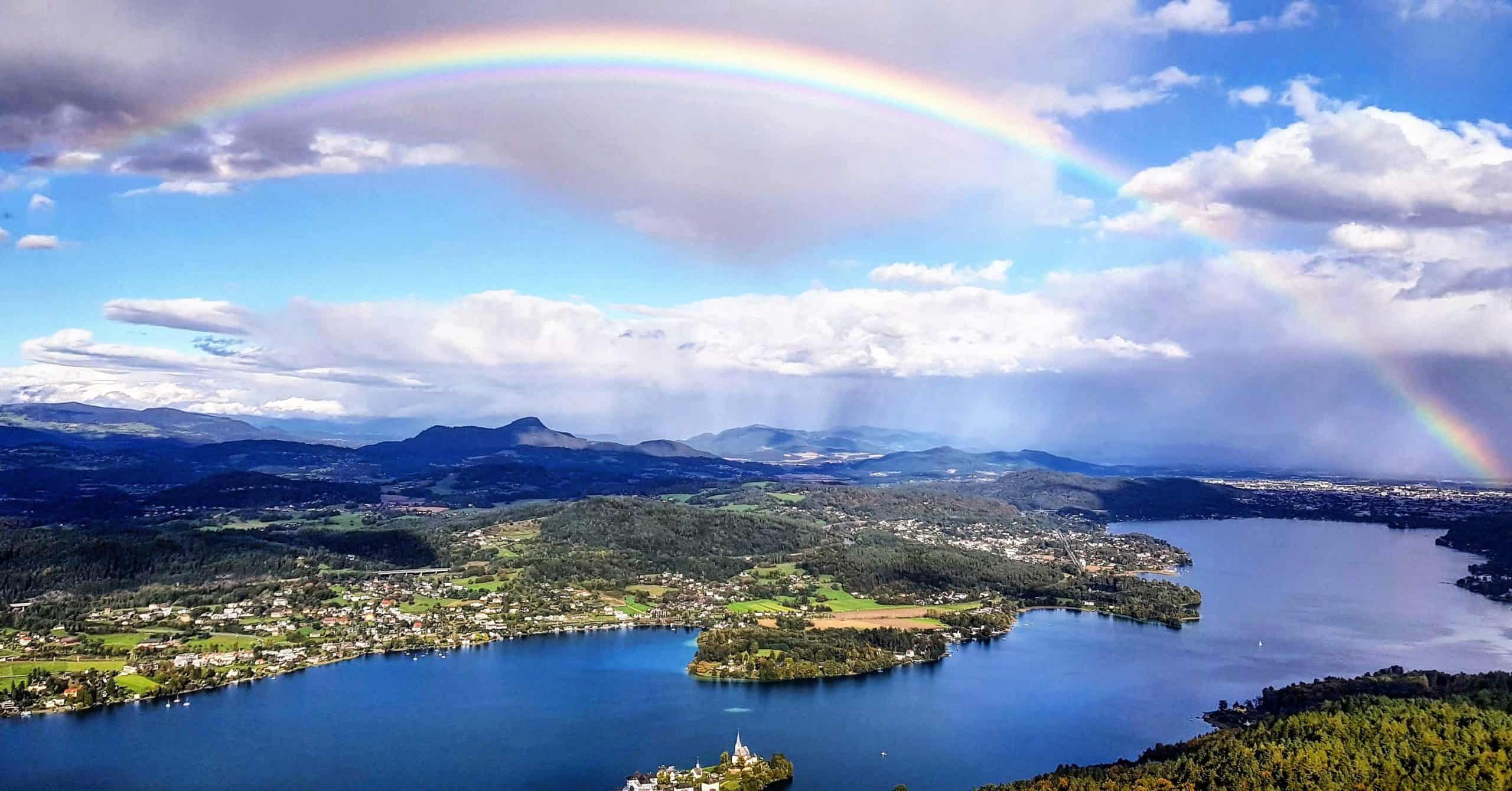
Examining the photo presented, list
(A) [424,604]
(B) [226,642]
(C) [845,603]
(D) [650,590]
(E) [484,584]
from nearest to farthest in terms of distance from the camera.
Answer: (B) [226,642] → (A) [424,604] → (C) [845,603] → (E) [484,584] → (D) [650,590]

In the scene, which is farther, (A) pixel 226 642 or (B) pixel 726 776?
(A) pixel 226 642

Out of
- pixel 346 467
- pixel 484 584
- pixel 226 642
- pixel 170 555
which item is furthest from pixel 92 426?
pixel 226 642

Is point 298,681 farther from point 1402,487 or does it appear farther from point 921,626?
point 1402,487

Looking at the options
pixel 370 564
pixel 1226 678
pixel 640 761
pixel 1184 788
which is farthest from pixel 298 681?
pixel 1226 678

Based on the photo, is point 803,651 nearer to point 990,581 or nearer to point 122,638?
point 990,581

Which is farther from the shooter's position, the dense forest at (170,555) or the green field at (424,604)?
the dense forest at (170,555)

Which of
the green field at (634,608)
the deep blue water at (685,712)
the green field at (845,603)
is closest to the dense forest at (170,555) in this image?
the green field at (634,608)

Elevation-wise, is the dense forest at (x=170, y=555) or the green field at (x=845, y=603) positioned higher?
the dense forest at (x=170, y=555)

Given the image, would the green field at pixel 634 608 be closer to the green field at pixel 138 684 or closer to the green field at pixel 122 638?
the green field at pixel 122 638
